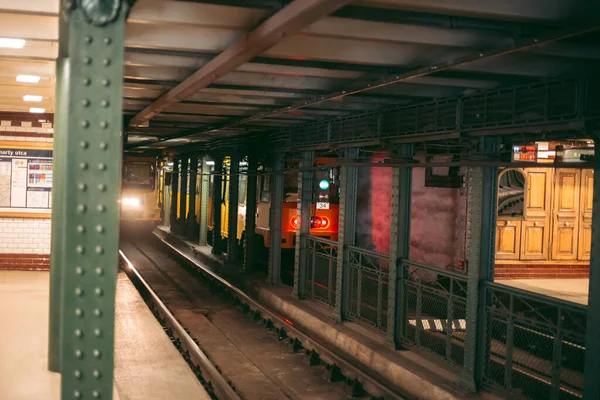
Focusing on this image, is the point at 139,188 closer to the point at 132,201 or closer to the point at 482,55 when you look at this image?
the point at 132,201

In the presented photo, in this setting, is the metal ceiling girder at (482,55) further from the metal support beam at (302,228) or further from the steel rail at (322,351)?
the metal support beam at (302,228)

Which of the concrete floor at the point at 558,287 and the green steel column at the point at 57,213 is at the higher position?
the green steel column at the point at 57,213

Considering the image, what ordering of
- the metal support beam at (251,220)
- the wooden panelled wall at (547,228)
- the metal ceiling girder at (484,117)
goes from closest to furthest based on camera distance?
the metal ceiling girder at (484,117) < the wooden panelled wall at (547,228) < the metal support beam at (251,220)

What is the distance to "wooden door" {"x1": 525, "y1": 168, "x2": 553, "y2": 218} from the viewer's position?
1521cm

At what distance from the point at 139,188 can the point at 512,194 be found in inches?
646

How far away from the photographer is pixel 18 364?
301 inches

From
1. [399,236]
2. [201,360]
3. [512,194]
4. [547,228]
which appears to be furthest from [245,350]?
[547,228]

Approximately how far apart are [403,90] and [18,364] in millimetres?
5759

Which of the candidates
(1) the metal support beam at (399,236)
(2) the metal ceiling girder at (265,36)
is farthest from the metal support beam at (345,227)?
(2) the metal ceiling girder at (265,36)

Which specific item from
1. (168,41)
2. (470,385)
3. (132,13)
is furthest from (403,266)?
(132,13)

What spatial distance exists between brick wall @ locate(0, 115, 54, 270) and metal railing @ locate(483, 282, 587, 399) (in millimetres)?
9160

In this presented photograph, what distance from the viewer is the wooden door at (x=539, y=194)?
15.2 metres

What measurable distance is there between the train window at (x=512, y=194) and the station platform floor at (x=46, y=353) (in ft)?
26.8

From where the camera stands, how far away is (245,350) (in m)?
12.1
